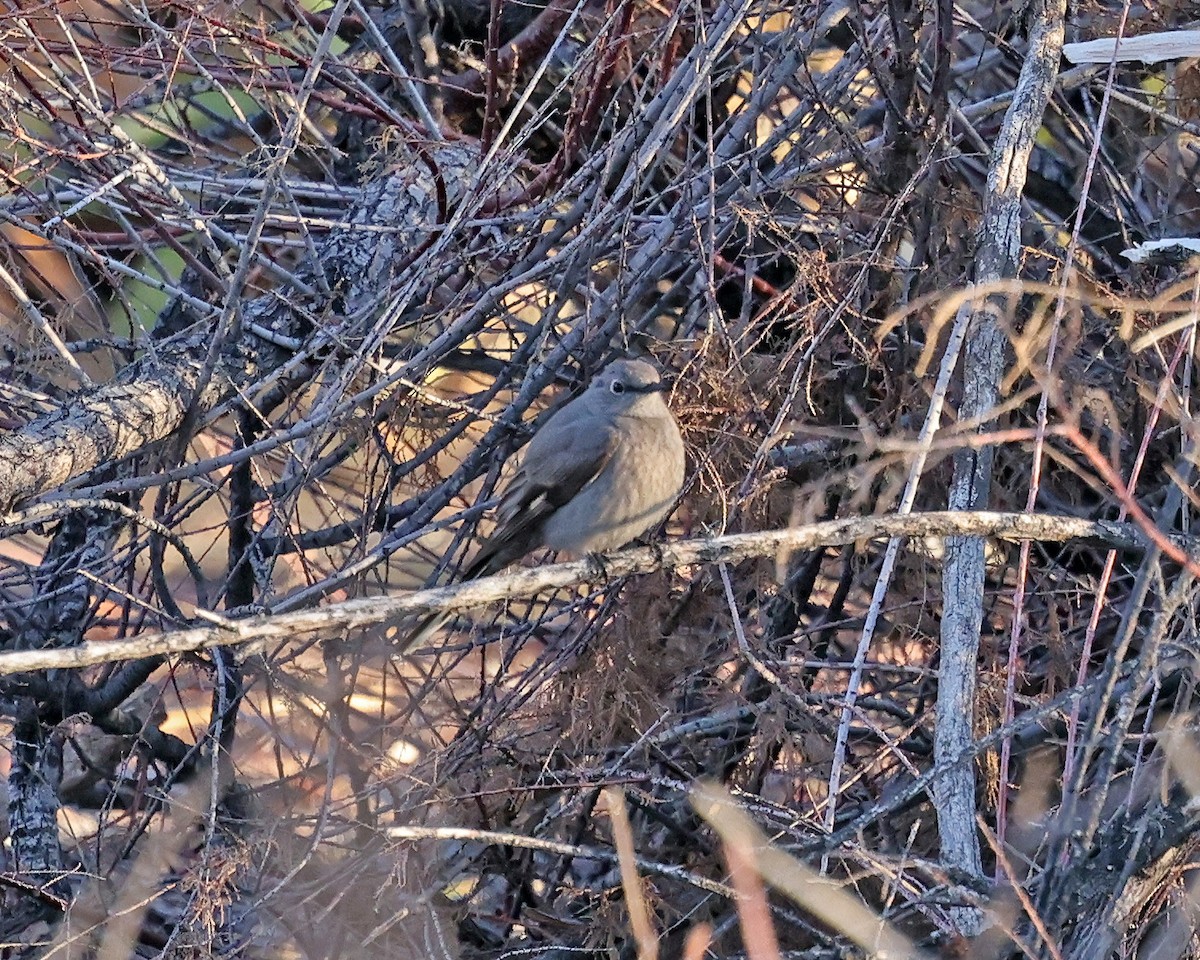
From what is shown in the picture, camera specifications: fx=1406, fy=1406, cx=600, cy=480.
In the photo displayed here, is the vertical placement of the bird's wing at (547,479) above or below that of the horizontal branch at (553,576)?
below

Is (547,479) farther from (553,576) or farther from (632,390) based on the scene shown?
(553,576)

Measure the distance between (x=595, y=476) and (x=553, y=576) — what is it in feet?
6.03

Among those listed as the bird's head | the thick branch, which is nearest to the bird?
the bird's head

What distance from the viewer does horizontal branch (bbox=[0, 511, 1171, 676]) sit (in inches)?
97.8

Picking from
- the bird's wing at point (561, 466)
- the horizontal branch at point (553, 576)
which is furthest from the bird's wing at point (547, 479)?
the horizontal branch at point (553, 576)

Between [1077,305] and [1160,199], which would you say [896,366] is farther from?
[1160,199]

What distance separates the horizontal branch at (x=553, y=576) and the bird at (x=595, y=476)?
1.27 metres

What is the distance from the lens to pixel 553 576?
10.5 feet

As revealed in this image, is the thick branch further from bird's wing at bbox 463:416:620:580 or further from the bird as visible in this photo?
bird's wing at bbox 463:416:620:580

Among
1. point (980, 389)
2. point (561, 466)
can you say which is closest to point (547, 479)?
point (561, 466)

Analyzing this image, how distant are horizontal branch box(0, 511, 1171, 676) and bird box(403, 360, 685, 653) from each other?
1271 millimetres

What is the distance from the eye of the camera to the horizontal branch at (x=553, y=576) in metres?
2.48

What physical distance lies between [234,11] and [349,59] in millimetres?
926

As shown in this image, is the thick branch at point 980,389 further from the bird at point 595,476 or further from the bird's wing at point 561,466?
the bird's wing at point 561,466
